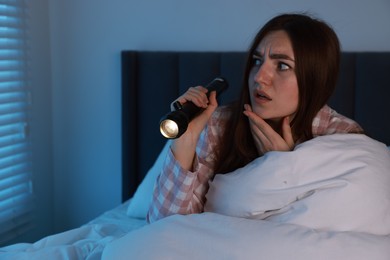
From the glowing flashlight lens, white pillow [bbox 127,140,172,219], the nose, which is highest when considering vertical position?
the nose

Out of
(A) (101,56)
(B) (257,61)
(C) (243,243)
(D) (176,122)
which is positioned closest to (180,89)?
(A) (101,56)

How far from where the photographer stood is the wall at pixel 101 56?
2.02 meters

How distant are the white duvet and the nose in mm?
212

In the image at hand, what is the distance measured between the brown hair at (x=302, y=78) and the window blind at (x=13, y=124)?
1.06 meters

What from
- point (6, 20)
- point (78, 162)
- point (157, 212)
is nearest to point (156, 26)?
point (6, 20)

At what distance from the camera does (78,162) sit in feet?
7.83

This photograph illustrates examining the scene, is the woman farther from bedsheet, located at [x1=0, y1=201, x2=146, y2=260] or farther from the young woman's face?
bedsheet, located at [x1=0, y1=201, x2=146, y2=260]

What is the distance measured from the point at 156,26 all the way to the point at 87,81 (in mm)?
457

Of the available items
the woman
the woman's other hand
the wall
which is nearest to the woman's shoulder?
the woman

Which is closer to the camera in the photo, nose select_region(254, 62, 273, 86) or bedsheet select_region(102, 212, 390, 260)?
bedsheet select_region(102, 212, 390, 260)

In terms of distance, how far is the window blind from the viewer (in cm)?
197

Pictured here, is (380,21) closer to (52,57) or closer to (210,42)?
(210,42)

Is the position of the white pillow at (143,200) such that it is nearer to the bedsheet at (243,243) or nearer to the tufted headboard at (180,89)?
the tufted headboard at (180,89)

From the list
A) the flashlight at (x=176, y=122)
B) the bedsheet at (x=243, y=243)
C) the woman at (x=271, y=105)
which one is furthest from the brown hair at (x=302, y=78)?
the bedsheet at (x=243, y=243)
